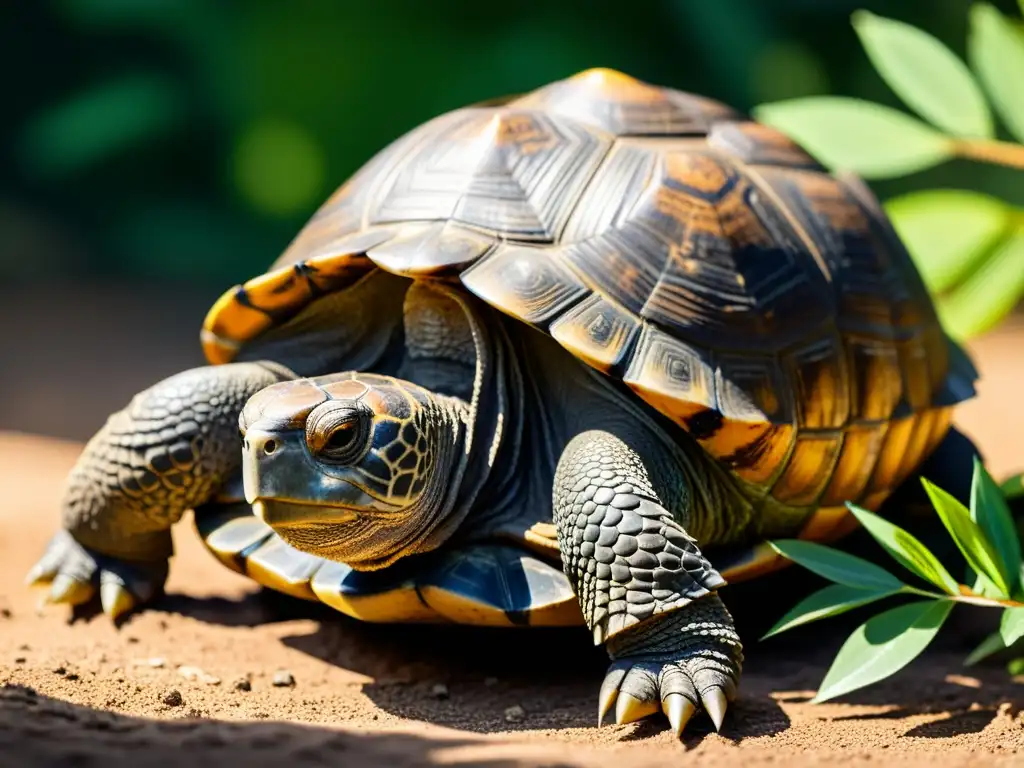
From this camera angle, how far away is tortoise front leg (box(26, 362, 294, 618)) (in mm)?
3525

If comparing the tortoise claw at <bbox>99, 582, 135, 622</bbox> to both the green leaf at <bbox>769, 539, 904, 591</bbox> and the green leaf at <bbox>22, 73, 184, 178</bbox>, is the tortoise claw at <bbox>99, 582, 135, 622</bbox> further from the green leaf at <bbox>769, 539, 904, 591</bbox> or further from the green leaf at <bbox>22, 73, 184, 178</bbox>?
the green leaf at <bbox>22, 73, 184, 178</bbox>

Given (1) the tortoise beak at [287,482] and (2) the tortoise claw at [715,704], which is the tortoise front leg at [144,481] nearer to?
(1) the tortoise beak at [287,482]

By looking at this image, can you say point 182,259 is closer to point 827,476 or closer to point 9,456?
point 9,456

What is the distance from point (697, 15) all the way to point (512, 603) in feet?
30.6

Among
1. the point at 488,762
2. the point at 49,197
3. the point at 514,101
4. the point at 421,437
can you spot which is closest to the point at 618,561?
the point at 421,437

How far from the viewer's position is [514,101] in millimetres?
4129

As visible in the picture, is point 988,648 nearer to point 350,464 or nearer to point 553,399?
point 553,399

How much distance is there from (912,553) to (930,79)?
1853 mm

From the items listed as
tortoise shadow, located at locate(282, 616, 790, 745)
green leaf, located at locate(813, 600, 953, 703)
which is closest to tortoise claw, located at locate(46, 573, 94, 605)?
tortoise shadow, located at locate(282, 616, 790, 745)

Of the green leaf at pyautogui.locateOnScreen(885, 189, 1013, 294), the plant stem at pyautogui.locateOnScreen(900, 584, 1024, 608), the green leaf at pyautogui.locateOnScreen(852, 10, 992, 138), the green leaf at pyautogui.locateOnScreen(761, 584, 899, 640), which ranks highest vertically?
the green leaf at pyautogui.locateOnScreen(852, 10, 992, 138)

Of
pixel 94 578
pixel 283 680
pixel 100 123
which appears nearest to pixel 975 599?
pixel 283 680

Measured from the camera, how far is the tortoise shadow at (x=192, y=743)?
6.62 feet

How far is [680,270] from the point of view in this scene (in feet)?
11.1

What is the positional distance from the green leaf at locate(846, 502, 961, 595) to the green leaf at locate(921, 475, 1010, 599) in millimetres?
95
